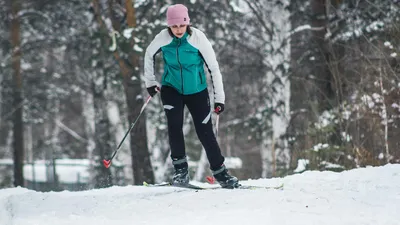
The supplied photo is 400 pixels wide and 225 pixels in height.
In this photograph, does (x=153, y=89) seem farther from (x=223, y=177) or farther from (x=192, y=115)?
(x=223, y=177)

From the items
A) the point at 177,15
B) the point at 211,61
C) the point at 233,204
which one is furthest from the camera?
the point at 211,61

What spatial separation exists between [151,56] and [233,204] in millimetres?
2033

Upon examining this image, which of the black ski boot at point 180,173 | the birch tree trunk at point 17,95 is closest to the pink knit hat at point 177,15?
the black ski boot at point 180,173

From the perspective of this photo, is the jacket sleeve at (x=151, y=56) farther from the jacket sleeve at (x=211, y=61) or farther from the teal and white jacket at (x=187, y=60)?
the jacket sleeve at (x=211, y=61)

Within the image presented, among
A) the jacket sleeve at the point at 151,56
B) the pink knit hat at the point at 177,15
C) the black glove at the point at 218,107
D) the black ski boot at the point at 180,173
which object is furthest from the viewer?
the black ski boot at the point at 180,173

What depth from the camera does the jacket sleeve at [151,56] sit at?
22.2ft

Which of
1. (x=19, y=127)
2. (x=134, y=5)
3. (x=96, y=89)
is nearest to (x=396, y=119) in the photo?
(x=134, y=5)

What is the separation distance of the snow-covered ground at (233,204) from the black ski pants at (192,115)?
46cm

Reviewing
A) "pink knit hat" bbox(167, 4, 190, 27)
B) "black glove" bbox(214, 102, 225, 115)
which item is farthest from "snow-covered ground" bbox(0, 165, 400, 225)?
"pink knit hat" bbox(167, 4, 190, 27)

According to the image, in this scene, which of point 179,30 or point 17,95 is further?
point 17,95

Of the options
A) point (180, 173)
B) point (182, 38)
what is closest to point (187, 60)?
point (182, 38)

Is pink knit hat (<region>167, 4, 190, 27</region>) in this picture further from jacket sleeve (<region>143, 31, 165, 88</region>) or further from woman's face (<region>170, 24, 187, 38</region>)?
jacket sleeve (<region>143, 31, 165, 88</region>)

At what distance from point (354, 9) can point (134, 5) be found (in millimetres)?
4393

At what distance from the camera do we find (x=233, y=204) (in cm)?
555
